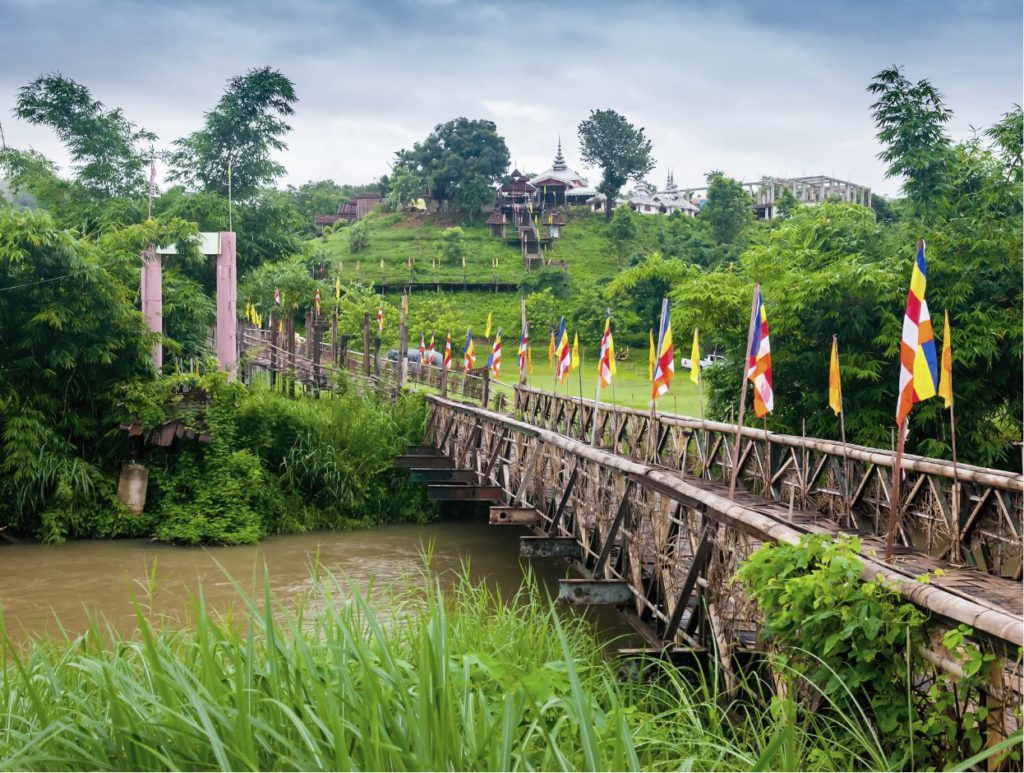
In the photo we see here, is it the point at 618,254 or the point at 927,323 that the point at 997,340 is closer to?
the point at 927,323

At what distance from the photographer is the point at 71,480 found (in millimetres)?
16766

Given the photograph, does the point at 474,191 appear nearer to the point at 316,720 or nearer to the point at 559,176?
the point at 559,176

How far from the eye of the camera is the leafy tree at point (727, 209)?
54000 mm

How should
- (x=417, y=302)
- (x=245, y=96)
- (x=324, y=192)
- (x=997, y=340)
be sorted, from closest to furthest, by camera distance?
(x=997, y=340) → (x=245, y=96) → (x=417, y=302) → (x=324, y=192)

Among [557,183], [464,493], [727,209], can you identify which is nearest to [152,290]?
[464,493]

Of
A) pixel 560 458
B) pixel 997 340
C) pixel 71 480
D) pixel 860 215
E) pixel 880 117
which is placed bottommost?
pixel 71 480

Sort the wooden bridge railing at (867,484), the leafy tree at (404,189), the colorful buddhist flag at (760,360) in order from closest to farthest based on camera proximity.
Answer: the wooden bridge railing at (867,484) → the colorful buddhist flag at (760,360) → the leafy tree at (404,189)

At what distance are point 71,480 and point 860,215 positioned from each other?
44.7 feet

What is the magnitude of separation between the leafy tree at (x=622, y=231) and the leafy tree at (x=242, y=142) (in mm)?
37426

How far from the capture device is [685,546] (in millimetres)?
9406

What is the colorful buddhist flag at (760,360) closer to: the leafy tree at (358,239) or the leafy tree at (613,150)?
the leafy tree at (358,239)

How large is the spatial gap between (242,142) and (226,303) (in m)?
7.56

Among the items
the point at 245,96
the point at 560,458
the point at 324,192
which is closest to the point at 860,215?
the point at 560,458

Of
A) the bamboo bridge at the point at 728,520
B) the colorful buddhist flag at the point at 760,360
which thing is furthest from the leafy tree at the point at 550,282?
the colorful buddhist flag at the point at 760,360
